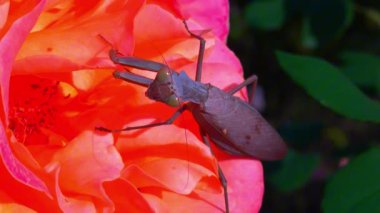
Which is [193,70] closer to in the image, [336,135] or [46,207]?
[46,207]

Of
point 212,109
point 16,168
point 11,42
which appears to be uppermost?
point 11,42

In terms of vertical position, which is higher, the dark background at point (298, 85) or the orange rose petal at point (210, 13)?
the orange rose petal at point (210, 13)

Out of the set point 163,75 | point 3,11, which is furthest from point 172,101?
point 3,11

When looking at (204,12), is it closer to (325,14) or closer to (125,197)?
(125,197)

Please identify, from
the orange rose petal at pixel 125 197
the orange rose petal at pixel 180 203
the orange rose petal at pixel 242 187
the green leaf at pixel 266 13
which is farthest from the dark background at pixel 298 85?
the orange rose petal at pixel 125 197

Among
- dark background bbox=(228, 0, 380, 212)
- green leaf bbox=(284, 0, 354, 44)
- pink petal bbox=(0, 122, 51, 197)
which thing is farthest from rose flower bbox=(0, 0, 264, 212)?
green leaf bbox=(284, 0, 354, 44)

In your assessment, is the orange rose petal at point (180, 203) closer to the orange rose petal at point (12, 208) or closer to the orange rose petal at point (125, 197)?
the orange rose petal at point (125, 197)

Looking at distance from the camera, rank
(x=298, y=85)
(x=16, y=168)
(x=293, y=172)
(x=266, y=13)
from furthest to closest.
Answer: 1. (x=266, y=13)
2. (x=293, y=172)
3. (x=298, y=85)
4. (x=16, y=168)
